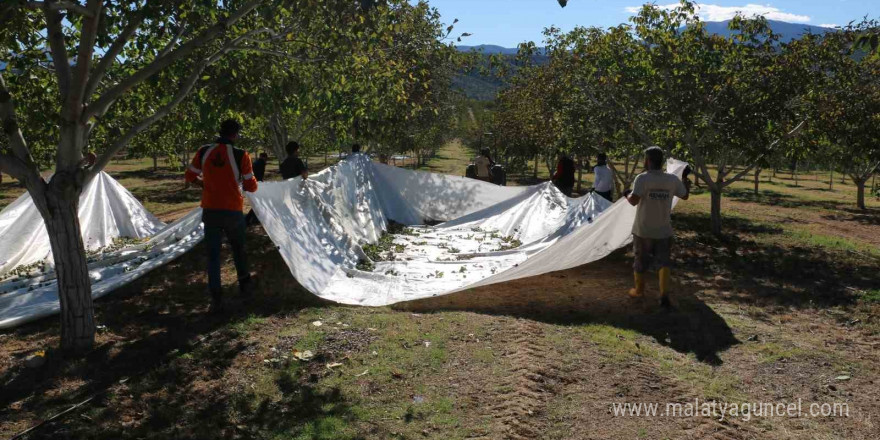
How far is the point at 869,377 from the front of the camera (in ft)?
17.5

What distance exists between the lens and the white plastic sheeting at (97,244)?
715 centimetres

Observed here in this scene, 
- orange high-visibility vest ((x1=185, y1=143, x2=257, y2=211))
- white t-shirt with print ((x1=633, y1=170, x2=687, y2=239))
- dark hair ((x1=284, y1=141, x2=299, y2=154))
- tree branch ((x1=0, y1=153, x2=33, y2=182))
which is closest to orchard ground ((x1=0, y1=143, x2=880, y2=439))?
white t-shirt with print ((x1=633, y1=170, x2=687, y2=239))

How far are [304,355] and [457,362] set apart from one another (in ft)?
4.75

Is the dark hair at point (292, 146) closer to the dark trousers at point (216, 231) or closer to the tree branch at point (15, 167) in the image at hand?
the dark trousers at point (216, 231)

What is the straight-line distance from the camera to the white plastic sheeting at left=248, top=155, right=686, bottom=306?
7.61 m

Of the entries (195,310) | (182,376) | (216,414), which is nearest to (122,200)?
(195,310)

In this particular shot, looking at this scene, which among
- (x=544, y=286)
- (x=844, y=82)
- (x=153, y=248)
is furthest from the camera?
(x=844, y=82)

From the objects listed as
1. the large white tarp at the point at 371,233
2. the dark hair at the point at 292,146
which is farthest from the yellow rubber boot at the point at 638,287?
the dark hair at the point at 292,146

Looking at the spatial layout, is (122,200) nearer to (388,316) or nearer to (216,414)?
(388,316)

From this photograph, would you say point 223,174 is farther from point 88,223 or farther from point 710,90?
point 710,90

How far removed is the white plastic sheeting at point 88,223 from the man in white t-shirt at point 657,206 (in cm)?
854

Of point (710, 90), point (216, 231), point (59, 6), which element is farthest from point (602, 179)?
point (59, 6)

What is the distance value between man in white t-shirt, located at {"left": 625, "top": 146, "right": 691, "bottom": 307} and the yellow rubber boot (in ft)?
1.00

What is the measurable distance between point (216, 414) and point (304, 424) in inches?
28.1
